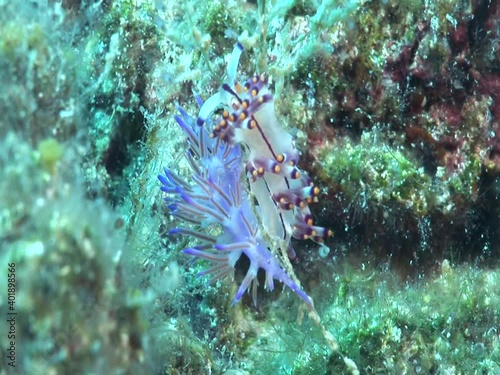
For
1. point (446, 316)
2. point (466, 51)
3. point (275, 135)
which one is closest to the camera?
point (275, 135)

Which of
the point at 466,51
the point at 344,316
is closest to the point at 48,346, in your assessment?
the point at 344,316

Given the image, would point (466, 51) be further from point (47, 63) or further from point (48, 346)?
point (48, 346)

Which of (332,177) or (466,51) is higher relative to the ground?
(466,51)

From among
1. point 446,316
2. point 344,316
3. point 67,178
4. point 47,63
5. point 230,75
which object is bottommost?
point 446,316

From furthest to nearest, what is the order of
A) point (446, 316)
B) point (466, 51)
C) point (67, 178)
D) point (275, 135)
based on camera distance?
point (466, 51)
point (446, 316)
point (275, 135)
point (67, 178)

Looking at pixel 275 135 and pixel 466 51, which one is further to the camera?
pixel 466 51

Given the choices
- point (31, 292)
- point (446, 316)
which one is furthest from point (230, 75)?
point (446, 316)

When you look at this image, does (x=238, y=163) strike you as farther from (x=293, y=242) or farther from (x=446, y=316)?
(x=446, y=316)
